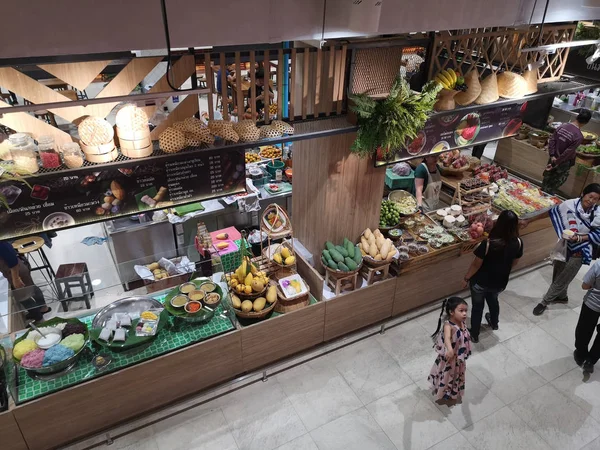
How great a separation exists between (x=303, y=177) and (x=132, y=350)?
2.83 metres

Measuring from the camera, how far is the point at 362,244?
605 cm

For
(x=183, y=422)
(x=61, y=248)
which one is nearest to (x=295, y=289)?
(x=183, y=422)

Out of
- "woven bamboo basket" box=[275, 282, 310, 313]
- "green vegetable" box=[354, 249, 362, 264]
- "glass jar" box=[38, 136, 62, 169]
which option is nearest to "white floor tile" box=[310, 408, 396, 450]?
"woven bamboo basket" box=[275, 282, 310, 313]

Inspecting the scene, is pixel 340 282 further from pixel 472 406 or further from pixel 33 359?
pixel 33 359

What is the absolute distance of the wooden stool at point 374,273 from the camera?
5.88 meters

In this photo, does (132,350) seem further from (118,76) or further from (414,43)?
(414,43)

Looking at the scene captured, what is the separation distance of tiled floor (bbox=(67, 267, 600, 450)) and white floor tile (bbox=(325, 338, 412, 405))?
12mm

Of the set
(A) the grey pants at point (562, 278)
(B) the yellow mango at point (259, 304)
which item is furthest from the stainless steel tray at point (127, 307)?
(A) the grey pants at point (562, 278)

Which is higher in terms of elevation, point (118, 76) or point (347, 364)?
point (118, 76)

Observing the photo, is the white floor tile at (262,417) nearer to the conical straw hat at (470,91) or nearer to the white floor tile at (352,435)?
the white floor tile at (352,435)

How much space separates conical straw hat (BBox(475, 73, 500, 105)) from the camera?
19.0 ft

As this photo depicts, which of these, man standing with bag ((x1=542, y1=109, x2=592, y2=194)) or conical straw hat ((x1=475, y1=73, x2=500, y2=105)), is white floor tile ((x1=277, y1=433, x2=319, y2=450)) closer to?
conical straw hat ((x1=475, y1=73, x2=500, y2=105))

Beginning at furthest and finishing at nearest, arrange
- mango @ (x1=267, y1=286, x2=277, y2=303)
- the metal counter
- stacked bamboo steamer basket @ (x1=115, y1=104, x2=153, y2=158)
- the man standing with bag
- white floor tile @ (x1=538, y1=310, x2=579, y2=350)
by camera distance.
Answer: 1. the man standing with bag
2. the metal counter
3. white floor tile @ (x1=538, y1=310, x2=579, y2=350)
4. mango @ (x1=267, y1=286, x2=277, y2=303)
5. stacked bamboo steamer basket @ (x1=115, y1=104, x2=153, y2=158)

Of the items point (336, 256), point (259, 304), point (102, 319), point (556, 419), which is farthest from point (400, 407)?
point (102, 319)
